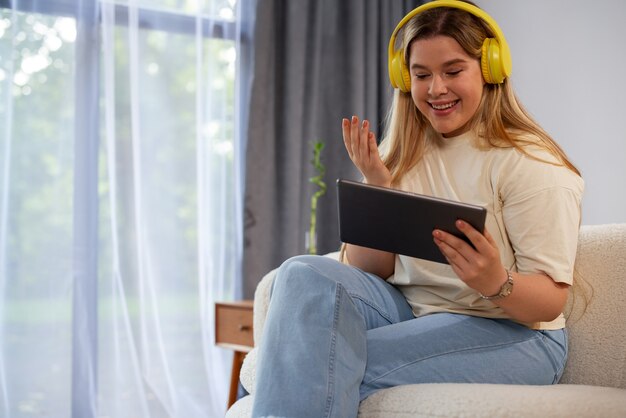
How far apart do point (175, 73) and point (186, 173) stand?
0.40m

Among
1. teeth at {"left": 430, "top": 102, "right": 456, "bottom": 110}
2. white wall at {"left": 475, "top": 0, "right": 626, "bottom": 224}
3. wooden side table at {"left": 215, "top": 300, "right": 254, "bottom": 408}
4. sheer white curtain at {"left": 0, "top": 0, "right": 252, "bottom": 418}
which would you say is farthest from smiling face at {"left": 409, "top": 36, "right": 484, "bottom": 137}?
sheer white curtain at {"left": 0, "top": 0, "right": 252, "bottom": 418}

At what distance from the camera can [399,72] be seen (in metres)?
1.49

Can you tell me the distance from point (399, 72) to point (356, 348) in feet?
2.01

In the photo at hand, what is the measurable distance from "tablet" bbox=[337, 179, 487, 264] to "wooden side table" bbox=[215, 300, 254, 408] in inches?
52.4

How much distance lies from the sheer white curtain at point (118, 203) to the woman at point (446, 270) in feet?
4.85

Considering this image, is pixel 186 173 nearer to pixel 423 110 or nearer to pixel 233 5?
pixel 233 5

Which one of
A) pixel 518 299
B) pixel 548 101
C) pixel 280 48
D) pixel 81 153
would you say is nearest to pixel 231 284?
pixel 81 153

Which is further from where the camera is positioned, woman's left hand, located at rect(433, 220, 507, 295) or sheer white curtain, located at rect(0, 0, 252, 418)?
sheer white curtain, located at rect(0, 0, 252, 418)

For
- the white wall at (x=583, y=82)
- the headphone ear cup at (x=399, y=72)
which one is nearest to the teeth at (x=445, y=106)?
the headphone ear cup at (x=399, y=72)

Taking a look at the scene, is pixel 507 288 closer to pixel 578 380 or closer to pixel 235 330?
pixel 578 380

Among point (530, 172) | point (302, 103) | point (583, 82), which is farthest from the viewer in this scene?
point (302, 103)

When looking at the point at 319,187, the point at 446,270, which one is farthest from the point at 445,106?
the point at 319,187

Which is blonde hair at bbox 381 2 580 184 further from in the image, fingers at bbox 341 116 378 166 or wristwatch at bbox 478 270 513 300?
wristwatch at bbox 478 270 513 300

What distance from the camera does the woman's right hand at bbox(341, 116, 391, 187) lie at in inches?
53.1
